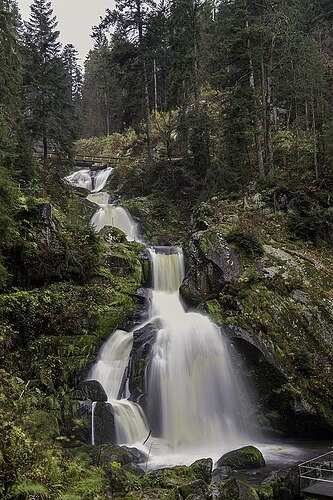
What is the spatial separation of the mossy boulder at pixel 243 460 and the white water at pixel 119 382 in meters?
2.34

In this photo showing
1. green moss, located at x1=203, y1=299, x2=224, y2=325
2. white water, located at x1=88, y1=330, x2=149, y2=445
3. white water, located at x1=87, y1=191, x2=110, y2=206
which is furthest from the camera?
white water, located at x1=87, y1=191, x2=110, y2=206

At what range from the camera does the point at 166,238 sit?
22.2m

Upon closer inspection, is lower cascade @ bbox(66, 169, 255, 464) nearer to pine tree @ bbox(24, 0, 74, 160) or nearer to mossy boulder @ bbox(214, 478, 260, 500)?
mossy boulder @ bbox(214, 478, 260, 500)

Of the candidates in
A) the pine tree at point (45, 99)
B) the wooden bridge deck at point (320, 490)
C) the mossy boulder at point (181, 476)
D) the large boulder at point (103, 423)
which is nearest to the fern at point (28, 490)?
the mossy boulder at point (181, 476)

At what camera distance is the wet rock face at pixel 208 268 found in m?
15.4

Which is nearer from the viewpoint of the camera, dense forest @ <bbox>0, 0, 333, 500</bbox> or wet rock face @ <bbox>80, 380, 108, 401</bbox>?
dense forest @ <bbox>0, 0, 333, 500</bbox>

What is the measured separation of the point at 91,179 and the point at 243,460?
2473 centimetres

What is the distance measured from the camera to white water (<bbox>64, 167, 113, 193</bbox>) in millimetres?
30445

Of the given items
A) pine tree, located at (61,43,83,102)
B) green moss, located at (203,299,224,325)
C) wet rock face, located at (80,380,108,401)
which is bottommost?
wet rock face, located at (80,380,108,401)

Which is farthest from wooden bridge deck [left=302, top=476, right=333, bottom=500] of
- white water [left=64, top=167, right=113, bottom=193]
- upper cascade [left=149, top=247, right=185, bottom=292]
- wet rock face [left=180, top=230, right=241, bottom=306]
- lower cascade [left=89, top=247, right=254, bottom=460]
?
white water [left=64, top=167, right=113, bottom=193]

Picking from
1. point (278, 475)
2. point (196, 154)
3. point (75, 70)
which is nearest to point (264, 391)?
point (278, 475)

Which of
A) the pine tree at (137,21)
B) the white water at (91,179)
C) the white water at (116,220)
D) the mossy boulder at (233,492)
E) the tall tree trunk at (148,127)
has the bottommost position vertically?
the mossy boulder at (233,492)

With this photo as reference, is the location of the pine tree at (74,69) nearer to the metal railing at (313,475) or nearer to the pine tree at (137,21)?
the pine tree at (137,21)

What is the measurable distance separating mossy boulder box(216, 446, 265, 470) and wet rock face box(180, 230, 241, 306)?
597 cm
